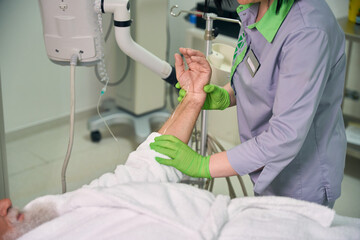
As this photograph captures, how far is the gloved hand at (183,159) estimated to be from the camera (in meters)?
1.42

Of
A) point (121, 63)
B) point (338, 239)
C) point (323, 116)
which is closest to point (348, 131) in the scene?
point (121, 63)

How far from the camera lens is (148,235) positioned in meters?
1.21

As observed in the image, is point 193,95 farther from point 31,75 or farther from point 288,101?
point 31,75

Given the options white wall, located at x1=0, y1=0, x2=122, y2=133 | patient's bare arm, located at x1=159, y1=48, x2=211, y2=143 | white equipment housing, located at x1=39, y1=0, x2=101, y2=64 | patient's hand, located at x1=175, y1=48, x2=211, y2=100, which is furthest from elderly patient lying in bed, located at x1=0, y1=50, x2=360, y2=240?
white wall, located at x1=0, y1=0, x2=122, y2=133

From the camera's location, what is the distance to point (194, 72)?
5.32ft

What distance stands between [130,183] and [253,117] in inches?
16.7

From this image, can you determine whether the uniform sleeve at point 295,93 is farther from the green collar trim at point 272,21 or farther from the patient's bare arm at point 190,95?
the patient's bare arm at point 190,95

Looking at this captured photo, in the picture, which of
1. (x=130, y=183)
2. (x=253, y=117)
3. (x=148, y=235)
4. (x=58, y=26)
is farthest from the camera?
(x=58, y=26)

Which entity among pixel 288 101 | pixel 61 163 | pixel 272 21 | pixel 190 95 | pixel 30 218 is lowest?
pixel 61 163

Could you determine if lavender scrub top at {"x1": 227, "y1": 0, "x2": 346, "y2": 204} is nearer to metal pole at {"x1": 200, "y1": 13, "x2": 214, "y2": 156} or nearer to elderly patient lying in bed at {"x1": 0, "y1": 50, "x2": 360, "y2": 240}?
elderly patient lying in bed at {"x1": 0, "y1": 50, "x2": 360, "y2": 240}

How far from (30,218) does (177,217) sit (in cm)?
42

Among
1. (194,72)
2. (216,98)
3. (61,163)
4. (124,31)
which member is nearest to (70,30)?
(124,31)

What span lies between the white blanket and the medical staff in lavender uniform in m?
0.12

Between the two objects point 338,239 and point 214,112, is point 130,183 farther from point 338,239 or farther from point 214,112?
point 214,112
